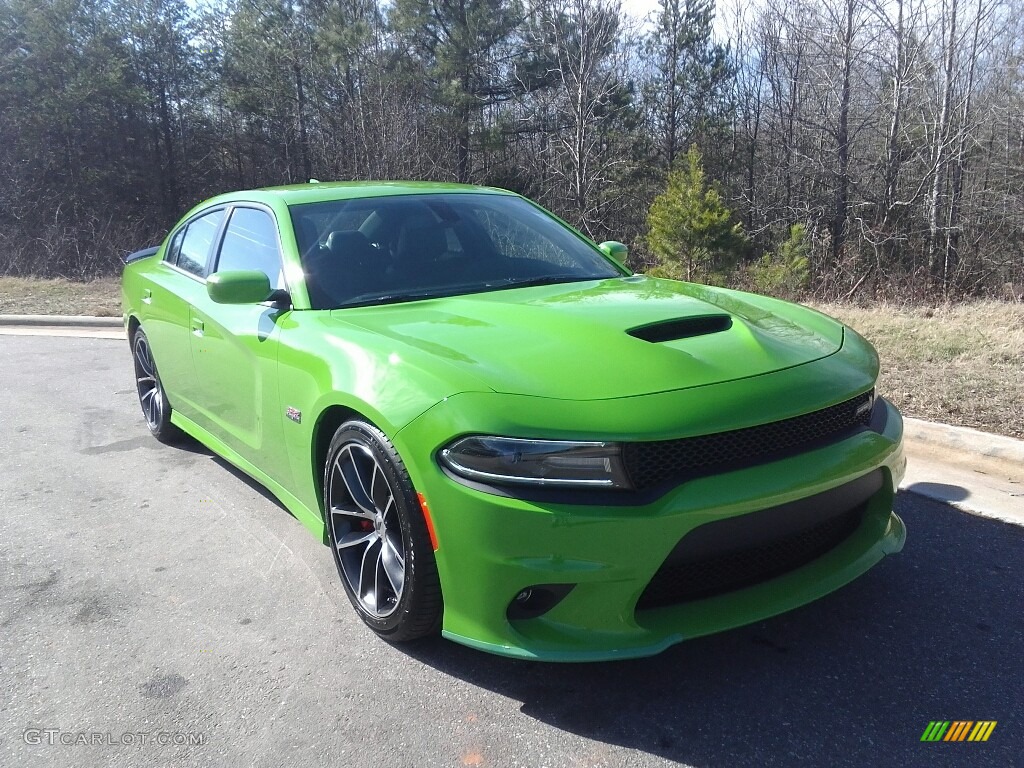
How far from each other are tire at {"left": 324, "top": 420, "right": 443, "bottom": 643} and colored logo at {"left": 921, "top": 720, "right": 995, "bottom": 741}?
4.58 ft

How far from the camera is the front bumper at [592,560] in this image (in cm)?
208

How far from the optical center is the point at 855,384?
252 cm

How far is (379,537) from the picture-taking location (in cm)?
264

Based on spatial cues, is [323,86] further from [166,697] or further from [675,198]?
[166,697]

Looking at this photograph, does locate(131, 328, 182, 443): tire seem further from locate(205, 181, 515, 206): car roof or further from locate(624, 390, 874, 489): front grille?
locate(624, 390, 874, 489): front grille

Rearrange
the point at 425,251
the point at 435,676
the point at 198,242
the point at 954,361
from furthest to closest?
the point at 954,361, the point at 198,242, the point at 425,251, the point at 435,676

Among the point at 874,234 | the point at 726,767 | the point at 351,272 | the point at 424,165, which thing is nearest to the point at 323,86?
the point at 424,165

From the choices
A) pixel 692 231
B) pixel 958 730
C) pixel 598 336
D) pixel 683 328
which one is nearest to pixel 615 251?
pixel 683 328

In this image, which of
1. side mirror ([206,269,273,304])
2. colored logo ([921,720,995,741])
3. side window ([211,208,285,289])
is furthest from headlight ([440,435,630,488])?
side window ([211,208,285,289])

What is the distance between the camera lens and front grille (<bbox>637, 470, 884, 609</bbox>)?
215cm

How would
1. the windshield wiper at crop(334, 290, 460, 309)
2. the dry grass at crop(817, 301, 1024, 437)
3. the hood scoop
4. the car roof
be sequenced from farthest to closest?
the dry grass at crop(817, 301, 1024, 437) → the car roof → the windshield wiper at crop(334, 290, 460, 309) → the hood scoop

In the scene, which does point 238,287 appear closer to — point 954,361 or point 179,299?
point 179,299

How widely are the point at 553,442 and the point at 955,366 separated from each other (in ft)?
15.0

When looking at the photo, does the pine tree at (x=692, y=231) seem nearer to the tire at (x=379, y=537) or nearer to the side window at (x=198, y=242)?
the side window at (x=198, y=242)
